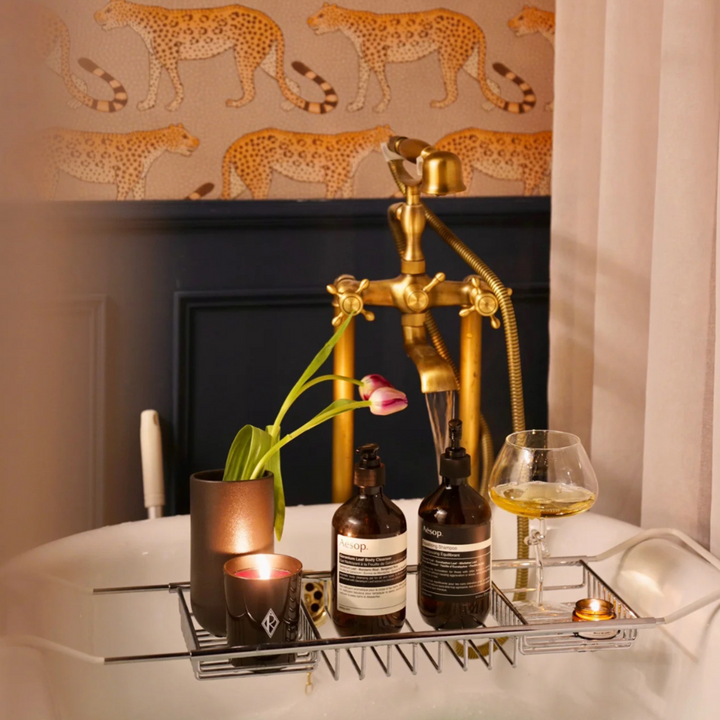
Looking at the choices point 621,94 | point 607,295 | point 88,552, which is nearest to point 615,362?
point 607,295

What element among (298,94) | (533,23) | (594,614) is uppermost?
(533,23)

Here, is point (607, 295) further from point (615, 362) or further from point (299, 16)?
point (299, 16)

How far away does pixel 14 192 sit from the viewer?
14 cm

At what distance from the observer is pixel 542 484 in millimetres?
927

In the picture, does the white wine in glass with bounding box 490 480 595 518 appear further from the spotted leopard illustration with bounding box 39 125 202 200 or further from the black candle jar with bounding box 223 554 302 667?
the spotted leopard illustration with bounding box 39 125 202 200

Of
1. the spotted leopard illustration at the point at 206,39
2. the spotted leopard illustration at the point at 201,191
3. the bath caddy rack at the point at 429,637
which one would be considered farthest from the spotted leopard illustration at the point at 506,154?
the bath caddy rack at the point at 429,637

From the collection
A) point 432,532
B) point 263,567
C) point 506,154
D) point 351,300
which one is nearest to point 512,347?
point 351,300

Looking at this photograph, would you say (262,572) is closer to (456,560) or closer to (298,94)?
(456,560)

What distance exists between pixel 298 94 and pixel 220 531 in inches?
34.1

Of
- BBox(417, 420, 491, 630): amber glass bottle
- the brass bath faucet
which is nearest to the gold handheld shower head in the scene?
the brass bath faucet

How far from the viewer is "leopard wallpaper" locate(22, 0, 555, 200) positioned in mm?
1409

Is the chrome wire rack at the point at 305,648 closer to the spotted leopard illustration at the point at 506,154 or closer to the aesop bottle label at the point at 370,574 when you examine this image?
the aesop bottle label at the point at 370,574

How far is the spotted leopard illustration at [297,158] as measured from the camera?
57.2 inches

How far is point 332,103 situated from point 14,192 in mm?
1386
